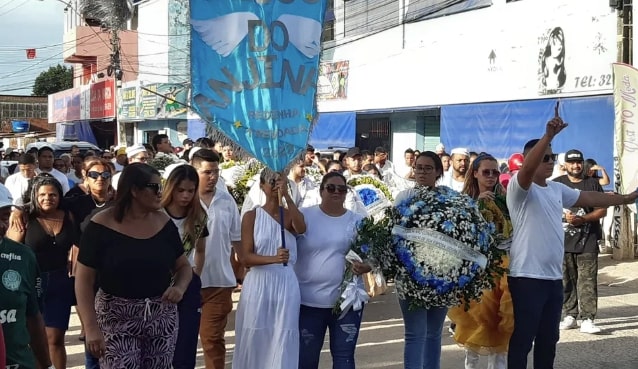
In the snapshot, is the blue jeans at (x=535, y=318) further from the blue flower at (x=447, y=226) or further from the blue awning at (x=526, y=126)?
the blue awning at (x=526, y=126)

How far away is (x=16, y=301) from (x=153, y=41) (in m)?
36.7

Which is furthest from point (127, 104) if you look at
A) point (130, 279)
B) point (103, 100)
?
point (130, 279)

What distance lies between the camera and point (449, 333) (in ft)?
28.1

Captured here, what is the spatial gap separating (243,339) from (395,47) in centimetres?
1658

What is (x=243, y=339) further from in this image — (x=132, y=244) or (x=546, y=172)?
(x=546, y=172)

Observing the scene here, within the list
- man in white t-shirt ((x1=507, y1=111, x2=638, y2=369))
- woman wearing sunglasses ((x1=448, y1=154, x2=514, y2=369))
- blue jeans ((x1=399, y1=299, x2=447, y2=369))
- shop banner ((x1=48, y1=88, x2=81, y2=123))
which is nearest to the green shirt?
blue jeans ((x1=399, y1=299, x2=447, y2=369))

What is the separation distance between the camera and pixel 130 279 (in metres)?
4.48

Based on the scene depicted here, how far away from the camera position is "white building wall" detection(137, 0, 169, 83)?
37.5 metres

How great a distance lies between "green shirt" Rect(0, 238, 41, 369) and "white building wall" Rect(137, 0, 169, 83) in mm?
33160

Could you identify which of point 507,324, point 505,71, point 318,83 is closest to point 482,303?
point 507,324

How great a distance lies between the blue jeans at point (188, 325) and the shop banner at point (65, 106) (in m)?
42.9

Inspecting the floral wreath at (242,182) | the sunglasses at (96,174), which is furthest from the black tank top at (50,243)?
the floral wreath at (242,182)

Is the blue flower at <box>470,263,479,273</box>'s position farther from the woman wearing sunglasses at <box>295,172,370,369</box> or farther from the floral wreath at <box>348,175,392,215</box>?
the floral wreath at <box>348,175,392,215</box>

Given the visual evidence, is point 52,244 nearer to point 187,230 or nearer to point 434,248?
point 187,230
